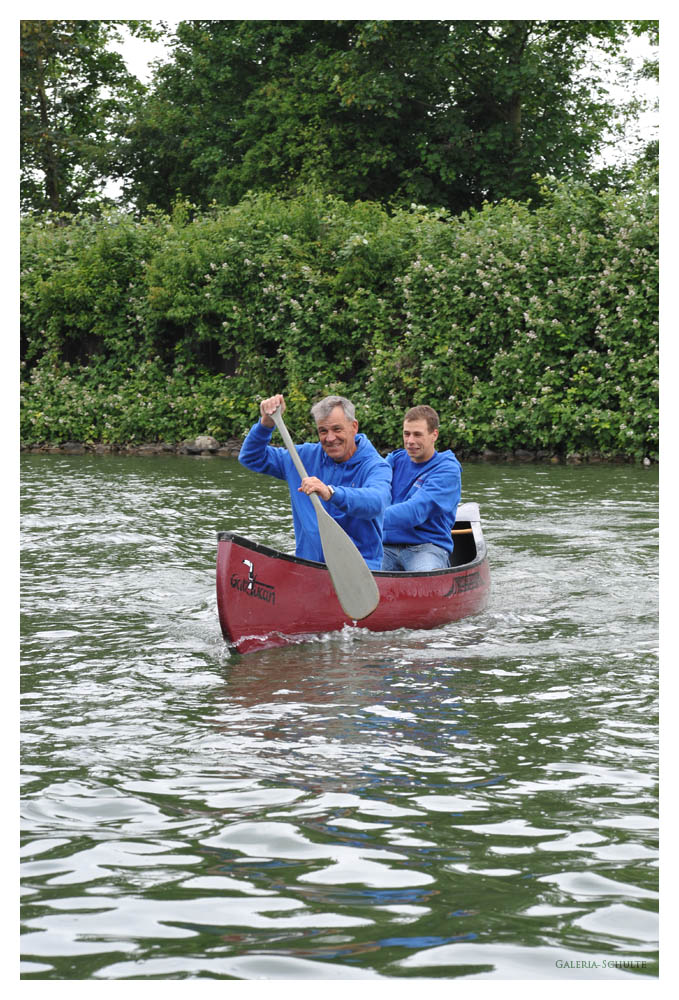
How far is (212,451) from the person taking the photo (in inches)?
796

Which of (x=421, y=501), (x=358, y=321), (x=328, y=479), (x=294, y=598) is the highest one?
(x=358, y=321)

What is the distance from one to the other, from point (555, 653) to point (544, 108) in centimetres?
2194

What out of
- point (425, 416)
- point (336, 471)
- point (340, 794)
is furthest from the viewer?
point (425, 416)

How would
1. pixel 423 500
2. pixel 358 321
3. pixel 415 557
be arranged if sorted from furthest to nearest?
pixel 358 321 < pixel 415 557 < pixel 423 500

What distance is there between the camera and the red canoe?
21.3 feet

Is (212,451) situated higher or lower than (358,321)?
lower

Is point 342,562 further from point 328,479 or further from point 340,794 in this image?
point 340,794

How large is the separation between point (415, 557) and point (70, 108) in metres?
28.5

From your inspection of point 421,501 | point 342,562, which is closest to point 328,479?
point 342,562

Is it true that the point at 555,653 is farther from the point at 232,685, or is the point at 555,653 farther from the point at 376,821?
the point at 376,821

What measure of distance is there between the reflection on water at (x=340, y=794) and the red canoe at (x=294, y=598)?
0.14 m

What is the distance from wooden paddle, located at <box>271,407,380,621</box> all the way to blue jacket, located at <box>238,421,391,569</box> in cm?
19

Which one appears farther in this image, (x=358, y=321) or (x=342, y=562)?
(x=358, y=321)

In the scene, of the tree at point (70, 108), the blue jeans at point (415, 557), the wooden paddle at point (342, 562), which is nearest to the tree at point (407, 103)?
the tree at point (70, 108)
